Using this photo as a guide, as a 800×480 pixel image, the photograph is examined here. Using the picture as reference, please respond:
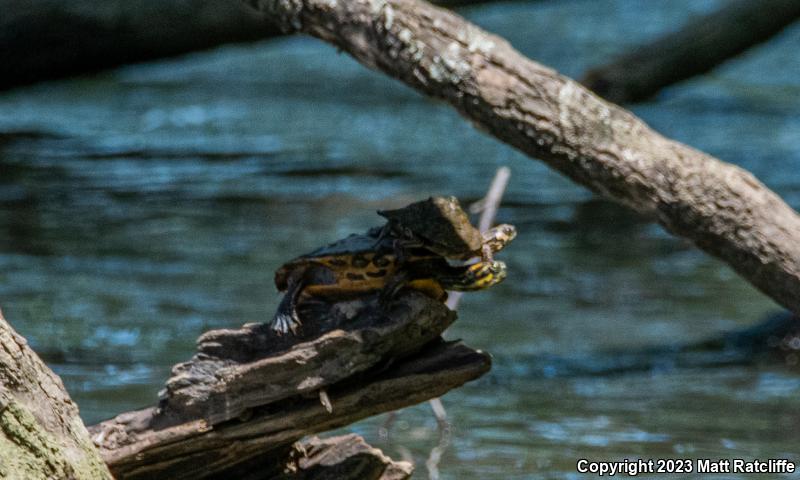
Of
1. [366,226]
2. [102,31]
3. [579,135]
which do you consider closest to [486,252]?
[579,135]

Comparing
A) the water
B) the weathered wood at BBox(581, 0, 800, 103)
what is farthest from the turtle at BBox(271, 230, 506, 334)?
the weathered wood at BBox(581, 0, 800, 103)

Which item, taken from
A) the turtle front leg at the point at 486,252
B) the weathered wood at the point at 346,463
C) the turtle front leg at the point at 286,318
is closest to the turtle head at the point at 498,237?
the turtle front leg at the point at 486,252

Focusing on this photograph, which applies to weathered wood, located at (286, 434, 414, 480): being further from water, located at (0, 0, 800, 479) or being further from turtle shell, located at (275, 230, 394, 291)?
water, located at (0, 0, 800, 479)

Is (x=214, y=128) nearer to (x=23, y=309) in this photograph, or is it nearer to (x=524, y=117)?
(x=23, y=309)

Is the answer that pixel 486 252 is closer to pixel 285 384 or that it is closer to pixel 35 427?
pixel 285 384

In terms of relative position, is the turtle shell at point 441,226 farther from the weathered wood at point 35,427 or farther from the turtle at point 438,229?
the weathered wood at point 35,427
